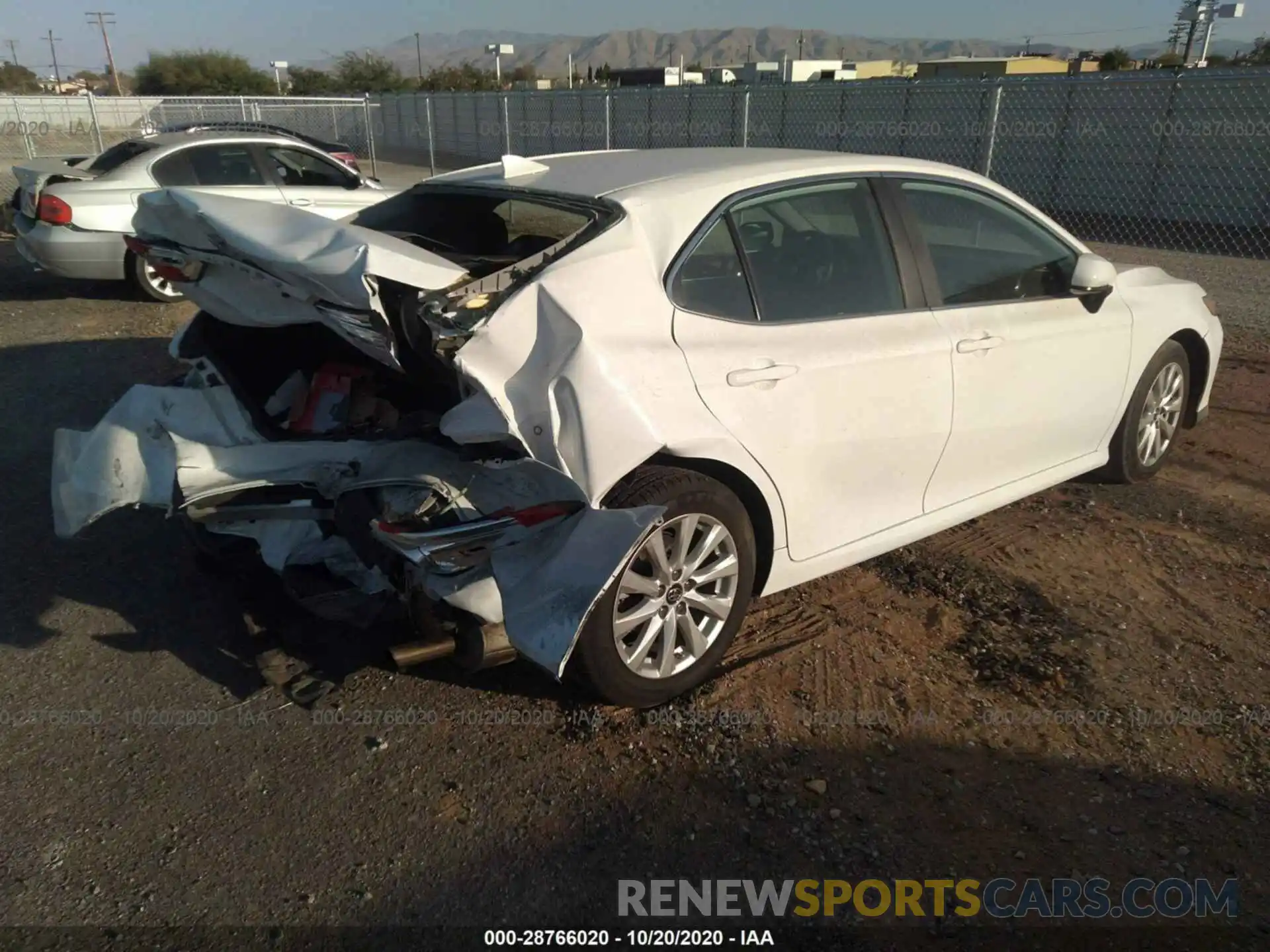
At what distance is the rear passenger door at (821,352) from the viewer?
10.2 feet

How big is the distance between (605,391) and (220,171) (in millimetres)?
8314

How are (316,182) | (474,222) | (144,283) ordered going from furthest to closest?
(316,182) < (144,283) < (474,222)

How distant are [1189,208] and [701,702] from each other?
15.7 meters

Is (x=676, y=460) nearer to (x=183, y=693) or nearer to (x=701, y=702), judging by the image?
(x=701, y=702)

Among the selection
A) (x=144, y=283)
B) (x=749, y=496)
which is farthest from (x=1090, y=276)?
(x=144, y=283)

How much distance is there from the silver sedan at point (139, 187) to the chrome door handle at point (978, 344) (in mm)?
7072

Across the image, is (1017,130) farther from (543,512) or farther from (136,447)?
(136,447)

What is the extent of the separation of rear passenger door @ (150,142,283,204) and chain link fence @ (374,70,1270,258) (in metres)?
5.70

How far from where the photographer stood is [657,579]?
3041mm

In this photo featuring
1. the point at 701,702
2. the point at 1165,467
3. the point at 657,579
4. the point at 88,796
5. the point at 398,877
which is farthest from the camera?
the point at 1165,467

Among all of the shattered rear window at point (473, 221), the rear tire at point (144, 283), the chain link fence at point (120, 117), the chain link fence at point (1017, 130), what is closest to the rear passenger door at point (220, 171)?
the rear tire at point (144, 283)

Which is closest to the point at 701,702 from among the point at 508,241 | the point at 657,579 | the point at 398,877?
the point at 657,579

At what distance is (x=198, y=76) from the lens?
56938 mm

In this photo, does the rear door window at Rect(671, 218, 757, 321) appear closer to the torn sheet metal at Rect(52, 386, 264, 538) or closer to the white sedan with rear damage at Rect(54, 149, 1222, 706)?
the white sedan with rear damage at Rect(54, 149, 1222, 706)
